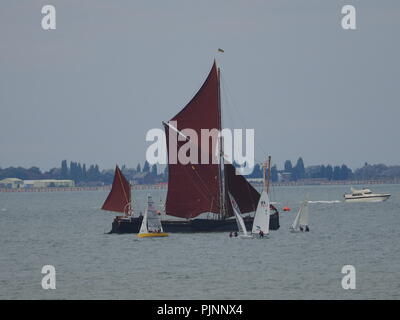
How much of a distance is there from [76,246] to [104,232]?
1770 cm

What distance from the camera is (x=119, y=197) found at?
98438 millimetres

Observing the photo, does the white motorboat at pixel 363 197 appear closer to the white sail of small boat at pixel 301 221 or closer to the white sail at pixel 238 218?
the white sail of small boat at pixel 301 221

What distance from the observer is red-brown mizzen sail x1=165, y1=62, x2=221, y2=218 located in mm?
Answer: 88250

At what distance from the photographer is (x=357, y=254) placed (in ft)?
243

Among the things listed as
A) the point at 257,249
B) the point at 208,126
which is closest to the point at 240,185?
the point at 208,126

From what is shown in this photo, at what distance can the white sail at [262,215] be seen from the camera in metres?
83.9

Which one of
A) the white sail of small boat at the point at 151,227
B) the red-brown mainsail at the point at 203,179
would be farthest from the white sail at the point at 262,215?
the white sail of small boat at the point at 151,227

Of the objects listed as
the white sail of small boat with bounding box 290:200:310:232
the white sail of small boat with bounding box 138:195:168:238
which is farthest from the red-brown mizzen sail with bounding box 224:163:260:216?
the white sail of small boat with bounding box 290:200:310:232

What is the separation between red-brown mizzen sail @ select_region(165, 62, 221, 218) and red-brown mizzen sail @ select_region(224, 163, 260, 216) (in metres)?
1.14

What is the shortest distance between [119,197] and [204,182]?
41.2ft

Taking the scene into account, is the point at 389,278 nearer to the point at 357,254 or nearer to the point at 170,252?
the point at 357,254

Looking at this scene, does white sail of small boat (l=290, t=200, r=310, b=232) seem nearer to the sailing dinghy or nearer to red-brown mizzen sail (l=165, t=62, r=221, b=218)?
red-brown mizzen sail (l=165, t=62, r=221, b=218)

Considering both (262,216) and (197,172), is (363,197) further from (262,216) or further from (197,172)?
(262,216)

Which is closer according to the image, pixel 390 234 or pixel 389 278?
pixel 389 278
